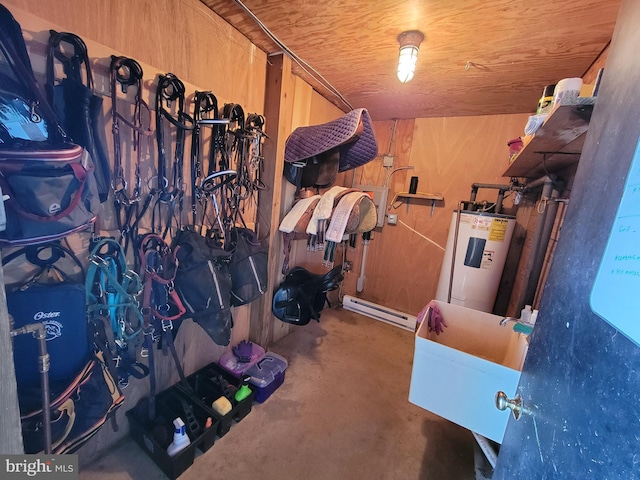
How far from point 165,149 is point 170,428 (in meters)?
1.45

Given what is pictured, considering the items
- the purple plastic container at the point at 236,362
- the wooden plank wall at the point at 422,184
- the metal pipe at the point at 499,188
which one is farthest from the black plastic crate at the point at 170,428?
the metal pipe at the point at 499,188

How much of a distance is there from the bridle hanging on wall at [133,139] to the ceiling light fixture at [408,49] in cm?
136

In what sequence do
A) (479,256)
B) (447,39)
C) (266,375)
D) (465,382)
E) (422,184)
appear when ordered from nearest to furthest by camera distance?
(465,382), (447,39), (266,375), (479,256), (422,184)

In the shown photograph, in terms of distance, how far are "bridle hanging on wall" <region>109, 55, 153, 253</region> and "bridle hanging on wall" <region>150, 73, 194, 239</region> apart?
7 cm

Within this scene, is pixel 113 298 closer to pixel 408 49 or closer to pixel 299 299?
pixel 299 299

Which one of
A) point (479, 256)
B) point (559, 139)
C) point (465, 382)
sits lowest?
point (465, 382)

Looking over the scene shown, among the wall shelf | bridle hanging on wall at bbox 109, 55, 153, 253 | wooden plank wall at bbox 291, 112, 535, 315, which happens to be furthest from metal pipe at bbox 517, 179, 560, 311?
bridle hanging on wall at bbox 109, 55, 153, 253

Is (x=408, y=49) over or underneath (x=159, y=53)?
over

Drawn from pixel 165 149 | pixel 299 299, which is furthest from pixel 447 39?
pixel 299 299

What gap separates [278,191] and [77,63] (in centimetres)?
122

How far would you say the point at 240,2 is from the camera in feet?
4.23

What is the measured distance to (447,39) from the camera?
1.43 meters

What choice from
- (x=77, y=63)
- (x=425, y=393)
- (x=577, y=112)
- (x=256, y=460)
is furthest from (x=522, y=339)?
(x=77, y=63)

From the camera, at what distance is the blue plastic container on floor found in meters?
1.69
